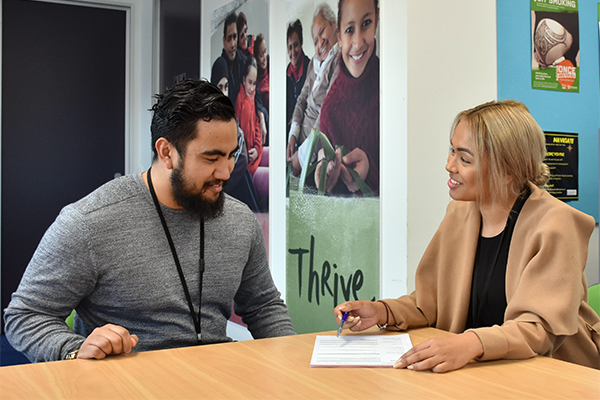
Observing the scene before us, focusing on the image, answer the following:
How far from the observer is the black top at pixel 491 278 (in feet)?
4.97

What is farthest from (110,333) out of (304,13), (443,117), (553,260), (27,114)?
(27,114)

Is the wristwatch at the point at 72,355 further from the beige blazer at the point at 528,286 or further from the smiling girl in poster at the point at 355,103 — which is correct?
the smiling girl in poster at the point at 355,103

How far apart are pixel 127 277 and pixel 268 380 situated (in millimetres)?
625

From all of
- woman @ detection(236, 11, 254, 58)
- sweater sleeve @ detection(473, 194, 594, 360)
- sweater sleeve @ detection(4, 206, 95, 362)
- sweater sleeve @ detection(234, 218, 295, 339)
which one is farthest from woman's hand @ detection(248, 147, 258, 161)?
sweater sleeve @ detection(473, 194, 594, 360)

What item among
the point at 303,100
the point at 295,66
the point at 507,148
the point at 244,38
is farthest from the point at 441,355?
the point at 244,38

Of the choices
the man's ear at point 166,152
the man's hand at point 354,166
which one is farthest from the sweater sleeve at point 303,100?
the man's ear at point 166,152

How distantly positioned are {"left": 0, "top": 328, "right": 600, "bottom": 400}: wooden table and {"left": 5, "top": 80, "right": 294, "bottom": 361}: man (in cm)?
28

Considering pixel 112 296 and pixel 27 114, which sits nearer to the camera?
pixel 112 296

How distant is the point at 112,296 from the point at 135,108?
3659 millimetres

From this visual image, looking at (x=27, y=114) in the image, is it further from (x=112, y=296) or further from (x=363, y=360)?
(x=363, y=360)

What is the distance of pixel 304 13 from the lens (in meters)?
2.87

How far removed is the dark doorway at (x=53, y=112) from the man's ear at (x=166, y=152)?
3.37 meters

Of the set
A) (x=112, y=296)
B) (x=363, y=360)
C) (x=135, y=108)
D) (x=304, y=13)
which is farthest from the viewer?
(x=135, y=108)

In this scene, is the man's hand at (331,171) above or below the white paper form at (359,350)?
above
